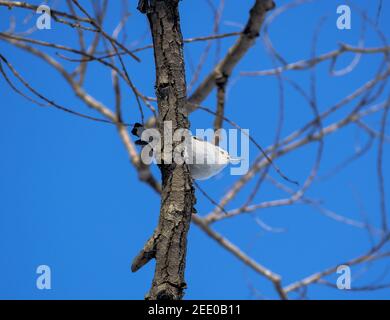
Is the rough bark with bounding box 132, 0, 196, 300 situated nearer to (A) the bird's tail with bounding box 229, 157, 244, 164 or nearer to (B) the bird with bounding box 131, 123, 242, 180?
(B) the bird with bounding box 131, 123, 242, 180

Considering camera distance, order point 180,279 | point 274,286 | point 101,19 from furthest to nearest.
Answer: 1. point 274,286
2. point 101,19
3. point 180,279

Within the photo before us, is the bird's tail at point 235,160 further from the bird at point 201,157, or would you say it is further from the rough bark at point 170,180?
the rough bark at point 170,180

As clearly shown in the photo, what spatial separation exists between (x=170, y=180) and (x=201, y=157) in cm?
18

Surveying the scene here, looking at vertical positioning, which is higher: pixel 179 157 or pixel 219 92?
pixel 219 92

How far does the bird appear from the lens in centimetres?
133

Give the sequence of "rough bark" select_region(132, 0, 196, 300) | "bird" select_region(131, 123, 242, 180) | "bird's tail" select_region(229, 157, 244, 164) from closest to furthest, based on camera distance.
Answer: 1. "rough bark" select_region(132, 0, 196, 300)
2. "bird" select_region(131, 123, 242, 180)
3. "bird's tail" select_region(229, 157, 244, 164)

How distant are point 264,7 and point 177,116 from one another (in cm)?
94

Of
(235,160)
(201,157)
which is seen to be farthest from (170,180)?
(235,160)

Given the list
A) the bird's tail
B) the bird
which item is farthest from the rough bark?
the bird's tail

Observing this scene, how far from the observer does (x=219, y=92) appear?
2.19 meters

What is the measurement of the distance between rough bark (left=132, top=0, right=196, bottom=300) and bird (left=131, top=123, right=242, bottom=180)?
2.6 inches

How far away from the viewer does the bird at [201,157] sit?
52.4 inches

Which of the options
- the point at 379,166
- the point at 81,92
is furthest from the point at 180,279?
the point at 81,92
